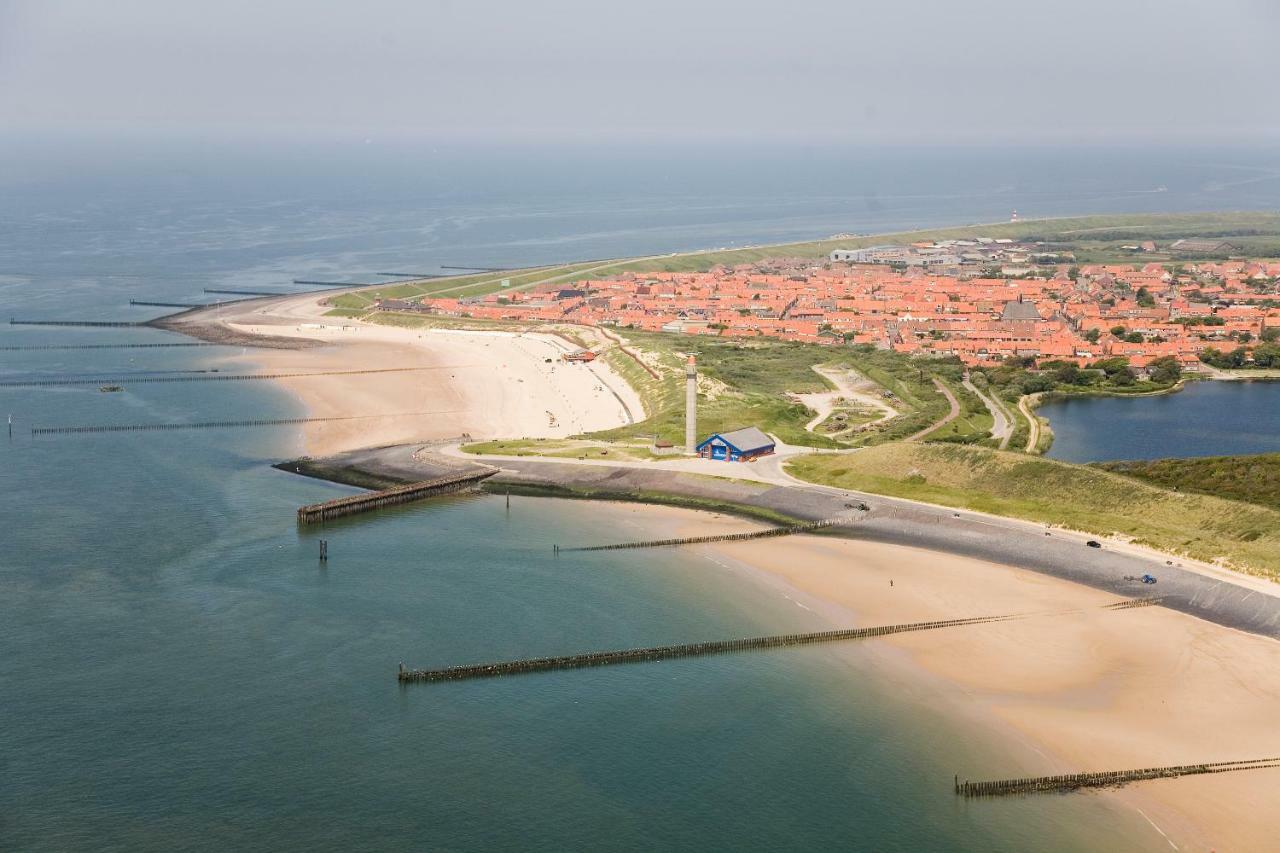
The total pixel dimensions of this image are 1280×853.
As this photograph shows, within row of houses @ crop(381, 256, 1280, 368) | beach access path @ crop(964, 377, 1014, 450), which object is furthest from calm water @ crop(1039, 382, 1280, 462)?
row of houses @ crop(381, 256, 1280, 368)

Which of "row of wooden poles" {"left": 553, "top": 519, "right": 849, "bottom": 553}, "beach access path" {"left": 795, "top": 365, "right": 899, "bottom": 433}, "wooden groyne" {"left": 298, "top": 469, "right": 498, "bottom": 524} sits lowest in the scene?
"row of wooden poles" {"left": 553, "top": 519, "right": 849, "bottom": 553}

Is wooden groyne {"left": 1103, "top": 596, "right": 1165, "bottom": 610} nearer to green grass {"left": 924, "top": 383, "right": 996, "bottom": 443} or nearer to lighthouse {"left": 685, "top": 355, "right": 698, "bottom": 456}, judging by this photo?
lighthouse {"left": 685, "top": 355, "right": 698, "bottom": 456}

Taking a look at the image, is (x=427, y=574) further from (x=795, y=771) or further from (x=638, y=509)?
(x=795, y=771)

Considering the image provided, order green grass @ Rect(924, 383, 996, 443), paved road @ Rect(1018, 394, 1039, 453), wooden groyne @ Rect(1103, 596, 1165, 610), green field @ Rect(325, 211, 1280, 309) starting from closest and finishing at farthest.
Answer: wooden groyne @ Rect(1103, 596, 1165, 610), green grass @ Rect(924, 383, 996, 443), paved road @ Rect(1018, 394, 1039, 453), green field @ Rect(325, 211, 1280, 309)

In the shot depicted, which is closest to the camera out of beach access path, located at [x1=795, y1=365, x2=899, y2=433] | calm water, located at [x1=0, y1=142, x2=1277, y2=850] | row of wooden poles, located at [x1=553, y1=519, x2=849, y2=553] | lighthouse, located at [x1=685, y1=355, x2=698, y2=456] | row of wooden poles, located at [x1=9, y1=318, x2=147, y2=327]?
calm water, located at [x1=0, y1=142, x2=1277, y2=850]

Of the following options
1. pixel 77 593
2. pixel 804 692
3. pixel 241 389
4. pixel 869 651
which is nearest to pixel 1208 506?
pixel 869 651

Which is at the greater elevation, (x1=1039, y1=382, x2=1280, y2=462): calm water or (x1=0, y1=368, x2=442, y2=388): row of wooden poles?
(x1=0, y1=368, x2=442, y2=388): row of wooden poles

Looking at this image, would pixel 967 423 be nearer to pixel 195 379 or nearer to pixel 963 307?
pixel 195 379
